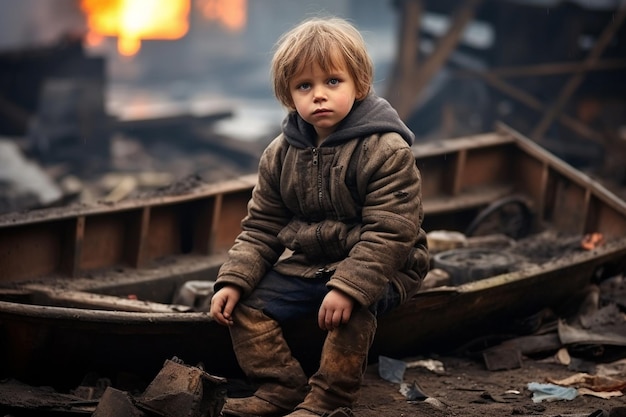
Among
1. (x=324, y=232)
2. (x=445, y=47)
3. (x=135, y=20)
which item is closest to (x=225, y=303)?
(x=324, y=232)

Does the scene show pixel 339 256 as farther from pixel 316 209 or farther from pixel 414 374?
pixel 414 374

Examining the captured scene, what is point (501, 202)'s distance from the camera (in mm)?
7504

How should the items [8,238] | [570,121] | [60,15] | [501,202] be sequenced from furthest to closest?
[60,15] → [570,121] → [501,202] → [8,238]

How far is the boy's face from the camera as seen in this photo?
4.34 metres

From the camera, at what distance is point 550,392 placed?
525 centimetres

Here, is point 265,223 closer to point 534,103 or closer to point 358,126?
point 358,126

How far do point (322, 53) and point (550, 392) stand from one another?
237cm

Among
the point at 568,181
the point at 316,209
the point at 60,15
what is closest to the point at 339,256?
the point at 316,209

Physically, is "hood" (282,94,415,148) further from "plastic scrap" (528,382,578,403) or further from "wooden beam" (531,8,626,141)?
"wooden beam" (531,8,626,141)

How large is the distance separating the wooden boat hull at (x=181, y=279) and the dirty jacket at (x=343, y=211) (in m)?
0.49

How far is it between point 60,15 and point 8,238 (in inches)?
780

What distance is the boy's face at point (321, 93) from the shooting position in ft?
14.2

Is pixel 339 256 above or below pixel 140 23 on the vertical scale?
Result: below

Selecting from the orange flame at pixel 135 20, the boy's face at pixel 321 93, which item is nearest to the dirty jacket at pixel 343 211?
the boy's face at pixel 321 93
